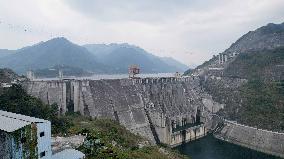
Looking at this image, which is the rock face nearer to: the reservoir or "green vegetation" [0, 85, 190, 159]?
the reservoir

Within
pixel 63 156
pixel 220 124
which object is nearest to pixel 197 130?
pixel 220 124

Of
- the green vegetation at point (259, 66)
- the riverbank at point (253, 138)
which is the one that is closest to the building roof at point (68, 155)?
the riverbank at point (253, 138)

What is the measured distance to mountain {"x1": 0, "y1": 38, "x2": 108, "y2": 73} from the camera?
525 ft

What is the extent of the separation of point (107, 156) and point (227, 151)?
27705 mm

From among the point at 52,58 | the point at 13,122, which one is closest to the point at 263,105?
the point at 13,122

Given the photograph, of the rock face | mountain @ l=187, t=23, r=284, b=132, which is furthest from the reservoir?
Result: the rock face

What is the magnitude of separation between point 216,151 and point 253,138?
620cm

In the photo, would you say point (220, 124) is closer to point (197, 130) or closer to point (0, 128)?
point (197, 130)

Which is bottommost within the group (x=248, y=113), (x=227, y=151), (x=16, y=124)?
(x=227, y=151)

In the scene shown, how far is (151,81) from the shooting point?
56156 millimetres

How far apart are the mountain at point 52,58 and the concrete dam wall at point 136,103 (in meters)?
105

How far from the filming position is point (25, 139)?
20.4 meters

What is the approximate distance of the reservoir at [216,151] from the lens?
4627 cm

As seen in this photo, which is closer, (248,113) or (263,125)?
(263,125)
